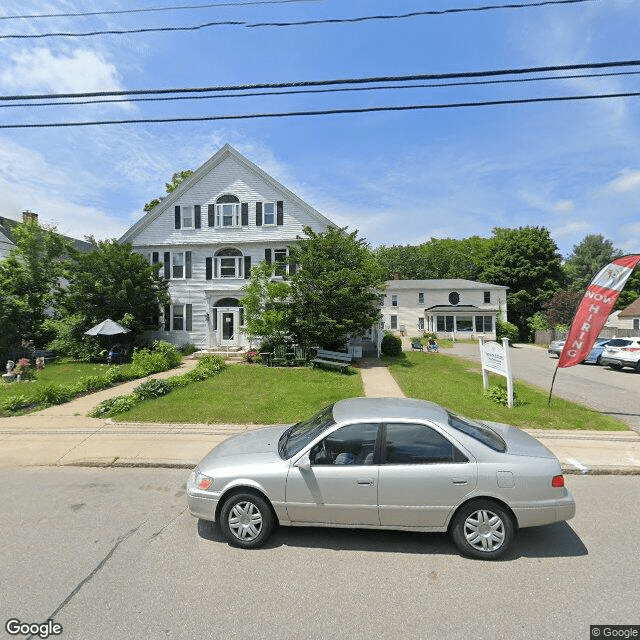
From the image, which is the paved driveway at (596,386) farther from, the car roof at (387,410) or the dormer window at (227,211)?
the dormer window at (227,211)

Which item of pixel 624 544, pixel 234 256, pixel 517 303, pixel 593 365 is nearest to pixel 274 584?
pixel 624 544

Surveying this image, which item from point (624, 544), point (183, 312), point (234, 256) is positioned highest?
point (234, 256)

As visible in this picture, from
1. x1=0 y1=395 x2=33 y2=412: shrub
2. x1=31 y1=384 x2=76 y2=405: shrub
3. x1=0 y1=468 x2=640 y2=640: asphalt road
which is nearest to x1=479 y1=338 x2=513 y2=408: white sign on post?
x1=0 y1=468 x2=640 y2=640: asphalt road

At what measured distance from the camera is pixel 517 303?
45938mm

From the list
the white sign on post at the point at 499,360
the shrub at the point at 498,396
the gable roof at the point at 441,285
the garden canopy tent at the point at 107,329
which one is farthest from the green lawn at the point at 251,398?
the gable roof at the point at 441,285

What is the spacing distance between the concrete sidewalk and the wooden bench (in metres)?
8.49

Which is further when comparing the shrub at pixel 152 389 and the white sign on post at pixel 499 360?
the shrub at pixel 152 389

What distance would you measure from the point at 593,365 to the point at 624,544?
66.4ft

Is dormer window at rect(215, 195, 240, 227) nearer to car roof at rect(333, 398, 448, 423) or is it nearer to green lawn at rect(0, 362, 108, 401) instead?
green lawn at rect(0, 362, 108, 401)

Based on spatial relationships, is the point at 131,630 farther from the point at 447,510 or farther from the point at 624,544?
the point at 624,544

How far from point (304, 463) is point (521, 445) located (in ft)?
8.56

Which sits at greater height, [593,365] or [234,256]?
[234,256]

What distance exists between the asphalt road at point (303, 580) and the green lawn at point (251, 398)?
422cm

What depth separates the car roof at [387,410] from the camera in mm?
4461
